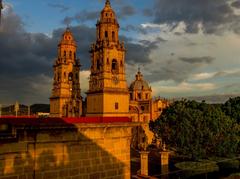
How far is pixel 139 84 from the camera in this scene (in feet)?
223

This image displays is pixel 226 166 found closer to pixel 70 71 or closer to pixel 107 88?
pixel 107 88

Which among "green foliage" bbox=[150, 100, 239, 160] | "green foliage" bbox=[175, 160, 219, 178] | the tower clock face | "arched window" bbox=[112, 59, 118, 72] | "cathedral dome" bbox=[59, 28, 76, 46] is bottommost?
"green foliage" bbox=[175, 160, 219, 178]

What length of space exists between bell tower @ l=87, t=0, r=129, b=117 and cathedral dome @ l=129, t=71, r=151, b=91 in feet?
55.6

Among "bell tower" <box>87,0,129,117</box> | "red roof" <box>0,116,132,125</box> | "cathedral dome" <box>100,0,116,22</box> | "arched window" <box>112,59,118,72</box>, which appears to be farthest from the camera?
Answer: "cathedral dome" <box>100,0,116,22</box>

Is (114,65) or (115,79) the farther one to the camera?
(114,65)

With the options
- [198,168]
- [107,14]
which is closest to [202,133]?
[198,168]

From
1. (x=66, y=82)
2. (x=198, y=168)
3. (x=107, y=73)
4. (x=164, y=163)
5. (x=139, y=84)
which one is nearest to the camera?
(x=198, y=168)

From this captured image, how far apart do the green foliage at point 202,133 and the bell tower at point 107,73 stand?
14.6 metres

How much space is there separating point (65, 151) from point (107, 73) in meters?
38.6

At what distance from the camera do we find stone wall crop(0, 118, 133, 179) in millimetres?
9125

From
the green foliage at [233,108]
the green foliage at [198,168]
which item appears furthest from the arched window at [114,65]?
the green foliage at [198,168]

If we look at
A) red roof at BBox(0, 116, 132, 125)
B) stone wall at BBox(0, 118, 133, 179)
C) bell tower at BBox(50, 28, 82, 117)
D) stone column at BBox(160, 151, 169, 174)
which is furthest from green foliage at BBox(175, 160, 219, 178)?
bell tower at BBox(50, 28, 82, 117)

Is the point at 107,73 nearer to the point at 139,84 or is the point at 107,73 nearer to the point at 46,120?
the point at 139,84

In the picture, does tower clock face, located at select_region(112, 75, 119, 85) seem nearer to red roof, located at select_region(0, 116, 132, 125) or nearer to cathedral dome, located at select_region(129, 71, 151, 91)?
cathedral dome, located at select_region(129, 71, 151, 91)
